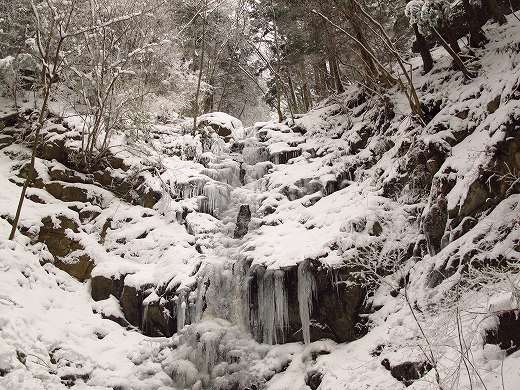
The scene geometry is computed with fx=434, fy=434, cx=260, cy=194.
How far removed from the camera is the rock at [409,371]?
5.83m

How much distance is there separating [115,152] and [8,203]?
363 cm

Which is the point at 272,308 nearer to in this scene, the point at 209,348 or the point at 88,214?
the point at 209,348

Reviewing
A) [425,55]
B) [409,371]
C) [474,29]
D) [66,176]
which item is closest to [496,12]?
[474,29]

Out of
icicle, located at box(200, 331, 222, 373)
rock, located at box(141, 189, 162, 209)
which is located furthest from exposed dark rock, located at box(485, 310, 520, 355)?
rock, located at box(141, 189, 162, 209)

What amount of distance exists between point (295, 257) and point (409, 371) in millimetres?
3138

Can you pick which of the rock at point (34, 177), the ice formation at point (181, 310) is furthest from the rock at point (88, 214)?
the ice formation at point (181, 310)

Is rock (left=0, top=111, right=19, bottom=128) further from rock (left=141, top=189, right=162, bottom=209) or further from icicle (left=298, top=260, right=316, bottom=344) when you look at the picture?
icicle (left=298, top=260, right=316, bottom=344)

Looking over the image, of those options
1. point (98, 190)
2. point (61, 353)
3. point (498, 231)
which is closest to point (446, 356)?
point (498, 231)

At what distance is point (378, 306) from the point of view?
302 inches

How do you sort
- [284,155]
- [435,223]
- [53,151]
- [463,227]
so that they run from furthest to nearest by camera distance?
[284,155]
[53,151]
[435,223]
[463,227]

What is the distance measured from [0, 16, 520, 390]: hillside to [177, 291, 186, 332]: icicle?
0.9 inches

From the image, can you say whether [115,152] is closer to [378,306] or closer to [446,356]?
[378,306]

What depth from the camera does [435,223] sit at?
295 inches

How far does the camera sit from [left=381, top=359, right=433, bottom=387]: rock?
583 cm
